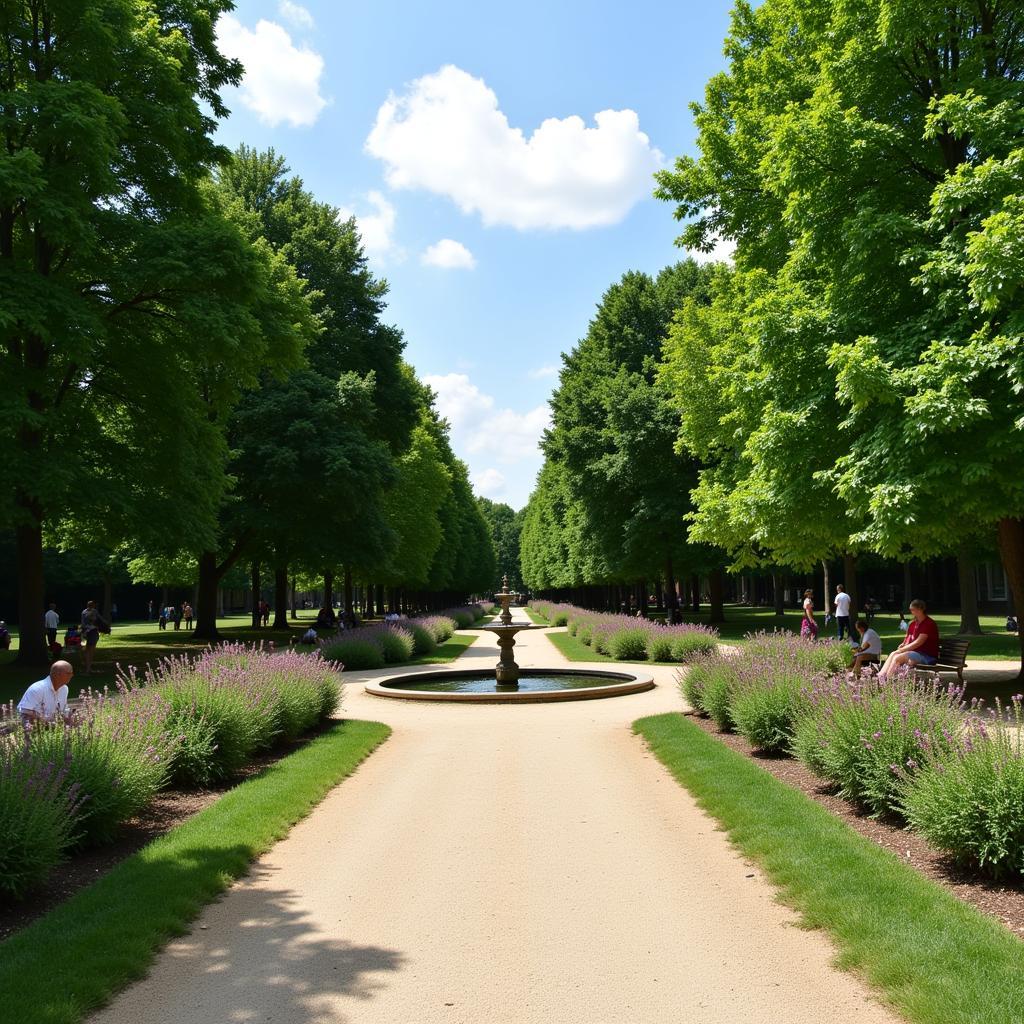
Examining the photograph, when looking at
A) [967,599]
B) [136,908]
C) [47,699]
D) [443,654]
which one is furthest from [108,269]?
[967,599]

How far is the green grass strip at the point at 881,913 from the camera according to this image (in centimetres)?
388

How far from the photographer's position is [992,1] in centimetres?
1283

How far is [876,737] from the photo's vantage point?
6.98 metres

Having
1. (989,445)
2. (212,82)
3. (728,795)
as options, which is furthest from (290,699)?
(212,82)

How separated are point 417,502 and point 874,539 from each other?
38.4m

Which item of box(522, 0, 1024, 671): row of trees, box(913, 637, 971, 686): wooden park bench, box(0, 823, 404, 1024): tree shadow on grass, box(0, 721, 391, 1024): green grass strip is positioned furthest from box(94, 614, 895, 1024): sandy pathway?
box(913, 637, 971, 686): wooden park bench

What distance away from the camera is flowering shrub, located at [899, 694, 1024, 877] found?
5336 mm

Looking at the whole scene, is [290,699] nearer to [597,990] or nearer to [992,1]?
[597,990]

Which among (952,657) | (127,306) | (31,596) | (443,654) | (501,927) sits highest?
(127,306)

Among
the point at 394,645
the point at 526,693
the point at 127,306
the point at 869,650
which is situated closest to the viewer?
the point at 869,650

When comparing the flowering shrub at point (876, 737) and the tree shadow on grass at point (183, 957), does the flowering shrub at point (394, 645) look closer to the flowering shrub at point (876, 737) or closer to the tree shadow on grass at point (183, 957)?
the flowering shrub at point (876, 737)

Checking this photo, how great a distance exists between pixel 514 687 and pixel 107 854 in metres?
12.5

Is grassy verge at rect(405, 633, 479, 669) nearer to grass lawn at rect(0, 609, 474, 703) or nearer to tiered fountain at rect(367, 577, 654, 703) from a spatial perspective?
grass lawn at rect(0, 609, 474, 703)

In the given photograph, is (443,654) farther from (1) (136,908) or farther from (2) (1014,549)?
(1) (136,908)
